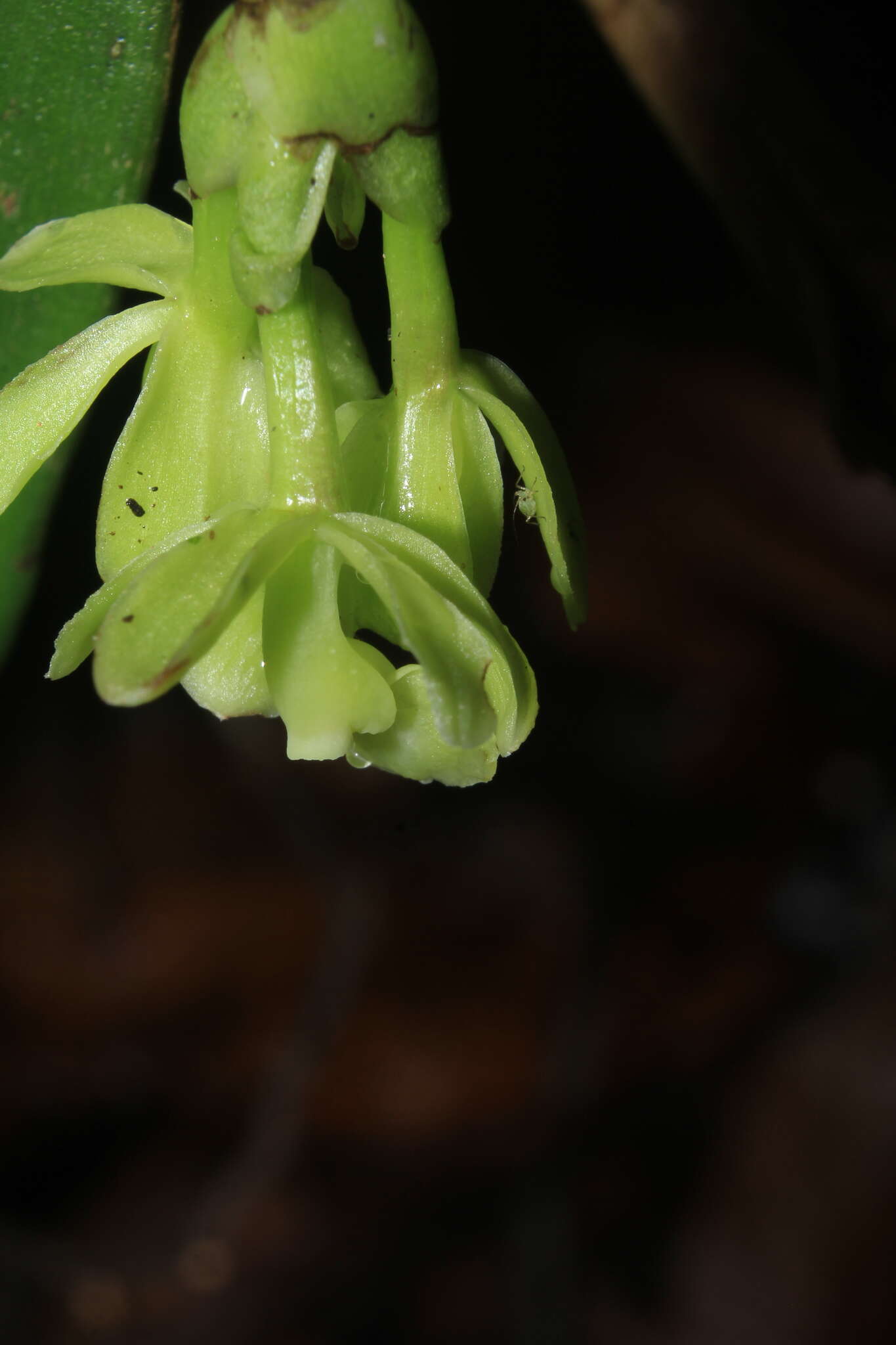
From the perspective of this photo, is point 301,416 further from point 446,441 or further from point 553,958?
point 553,958

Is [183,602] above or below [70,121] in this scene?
below

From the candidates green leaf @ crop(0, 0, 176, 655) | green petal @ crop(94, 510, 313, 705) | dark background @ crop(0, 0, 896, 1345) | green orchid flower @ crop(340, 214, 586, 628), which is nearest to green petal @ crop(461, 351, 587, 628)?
green orchid flower @ crop(340, 214, 586, 628)

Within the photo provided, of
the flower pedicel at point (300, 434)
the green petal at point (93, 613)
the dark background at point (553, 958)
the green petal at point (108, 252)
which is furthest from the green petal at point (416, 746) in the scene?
the dark background at point (553, 958)

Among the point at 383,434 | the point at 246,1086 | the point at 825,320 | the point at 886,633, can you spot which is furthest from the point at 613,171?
the point at 246,1086

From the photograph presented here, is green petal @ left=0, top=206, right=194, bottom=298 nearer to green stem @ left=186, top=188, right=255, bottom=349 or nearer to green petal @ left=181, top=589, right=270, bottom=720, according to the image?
green stem @ left=186, top=188, right=255, bottom=349

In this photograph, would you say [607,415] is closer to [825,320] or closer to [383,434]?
[825,320]

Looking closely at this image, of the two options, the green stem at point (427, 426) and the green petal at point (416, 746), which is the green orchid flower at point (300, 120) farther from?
the green petal at point (416, 746)

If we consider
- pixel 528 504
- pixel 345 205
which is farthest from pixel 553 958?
pixel 345 205
